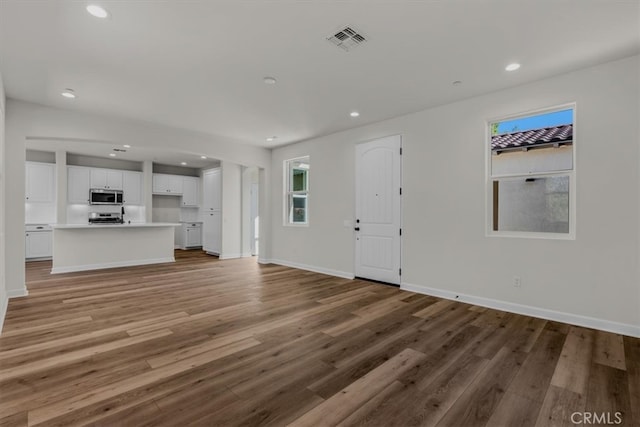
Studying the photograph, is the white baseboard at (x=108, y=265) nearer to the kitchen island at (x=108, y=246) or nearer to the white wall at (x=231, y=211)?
the kitchen island at (x=108, y=246)

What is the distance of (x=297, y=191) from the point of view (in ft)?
22.0

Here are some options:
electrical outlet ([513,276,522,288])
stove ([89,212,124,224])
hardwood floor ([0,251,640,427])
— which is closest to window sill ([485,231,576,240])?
electrical outlet ([513,276,522,288])

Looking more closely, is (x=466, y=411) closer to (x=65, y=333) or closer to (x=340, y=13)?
(x=340, y=13)

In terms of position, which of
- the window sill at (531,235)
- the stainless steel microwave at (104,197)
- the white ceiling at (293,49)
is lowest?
the window sill at (531,235)

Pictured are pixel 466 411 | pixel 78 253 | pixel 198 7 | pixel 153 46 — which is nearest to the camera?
pixel 466 411

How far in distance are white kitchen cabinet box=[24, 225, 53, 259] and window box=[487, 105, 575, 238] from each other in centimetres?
981

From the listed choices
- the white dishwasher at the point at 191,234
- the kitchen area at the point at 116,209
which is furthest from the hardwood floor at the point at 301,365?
the white dishwasher at the point at 191,234

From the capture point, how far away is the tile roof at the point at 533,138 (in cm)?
337

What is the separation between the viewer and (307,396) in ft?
6.39

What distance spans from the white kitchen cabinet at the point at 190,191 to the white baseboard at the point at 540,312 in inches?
327

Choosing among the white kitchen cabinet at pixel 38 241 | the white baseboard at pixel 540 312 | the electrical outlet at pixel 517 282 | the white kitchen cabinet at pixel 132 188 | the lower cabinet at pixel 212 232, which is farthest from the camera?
the white kitchen cabinet at pixel 132 188

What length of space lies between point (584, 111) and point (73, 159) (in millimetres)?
10669

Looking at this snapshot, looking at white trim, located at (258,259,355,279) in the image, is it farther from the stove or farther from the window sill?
the stove

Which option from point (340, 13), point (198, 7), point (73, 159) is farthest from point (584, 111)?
point (73, 159)
